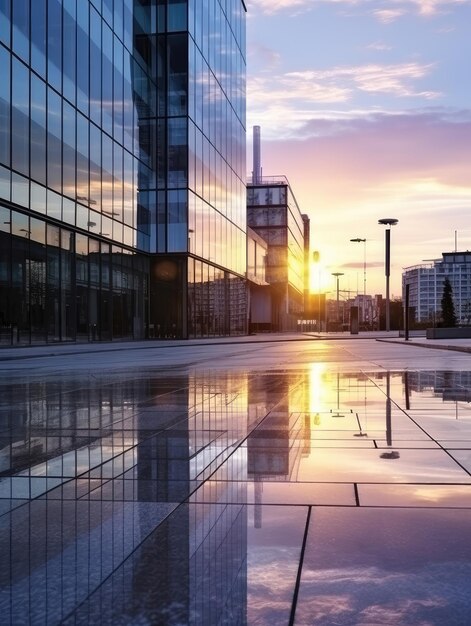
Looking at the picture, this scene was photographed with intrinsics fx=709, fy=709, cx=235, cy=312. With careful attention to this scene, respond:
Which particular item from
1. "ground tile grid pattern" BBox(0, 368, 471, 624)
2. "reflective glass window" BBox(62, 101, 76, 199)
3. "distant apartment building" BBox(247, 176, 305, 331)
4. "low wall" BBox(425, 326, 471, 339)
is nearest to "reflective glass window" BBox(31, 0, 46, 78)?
"reflective glass window" BBox(62, 101, 76, 199)

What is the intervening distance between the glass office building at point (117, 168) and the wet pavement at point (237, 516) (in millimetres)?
23358

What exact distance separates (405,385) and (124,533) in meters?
9.10

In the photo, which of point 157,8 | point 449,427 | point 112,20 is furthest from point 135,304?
point 449,427

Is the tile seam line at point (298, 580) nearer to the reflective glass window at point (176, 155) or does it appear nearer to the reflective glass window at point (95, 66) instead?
the reflective glass window at point (95, 66)

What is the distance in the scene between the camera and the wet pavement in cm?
269

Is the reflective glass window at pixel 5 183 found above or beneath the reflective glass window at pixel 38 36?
beneath

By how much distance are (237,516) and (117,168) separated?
39.0 meters

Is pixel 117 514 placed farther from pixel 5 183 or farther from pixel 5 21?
pixel 5 21

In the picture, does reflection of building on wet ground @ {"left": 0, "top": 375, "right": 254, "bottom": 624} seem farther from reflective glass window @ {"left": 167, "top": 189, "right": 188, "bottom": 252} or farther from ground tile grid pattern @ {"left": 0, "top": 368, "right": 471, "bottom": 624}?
reflective glass window @ {"left": 167, "top": 189, "right": 188, "bottom": 252}

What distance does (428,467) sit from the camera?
521 cm

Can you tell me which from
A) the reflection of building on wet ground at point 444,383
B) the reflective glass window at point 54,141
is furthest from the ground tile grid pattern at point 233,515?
the reflective glass window at point 54,141

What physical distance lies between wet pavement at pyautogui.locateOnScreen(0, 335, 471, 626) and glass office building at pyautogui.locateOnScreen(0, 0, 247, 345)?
23358 mm

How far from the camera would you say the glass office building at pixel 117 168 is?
2988 cm

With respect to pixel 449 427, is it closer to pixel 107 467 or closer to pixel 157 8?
pixel 107 467
